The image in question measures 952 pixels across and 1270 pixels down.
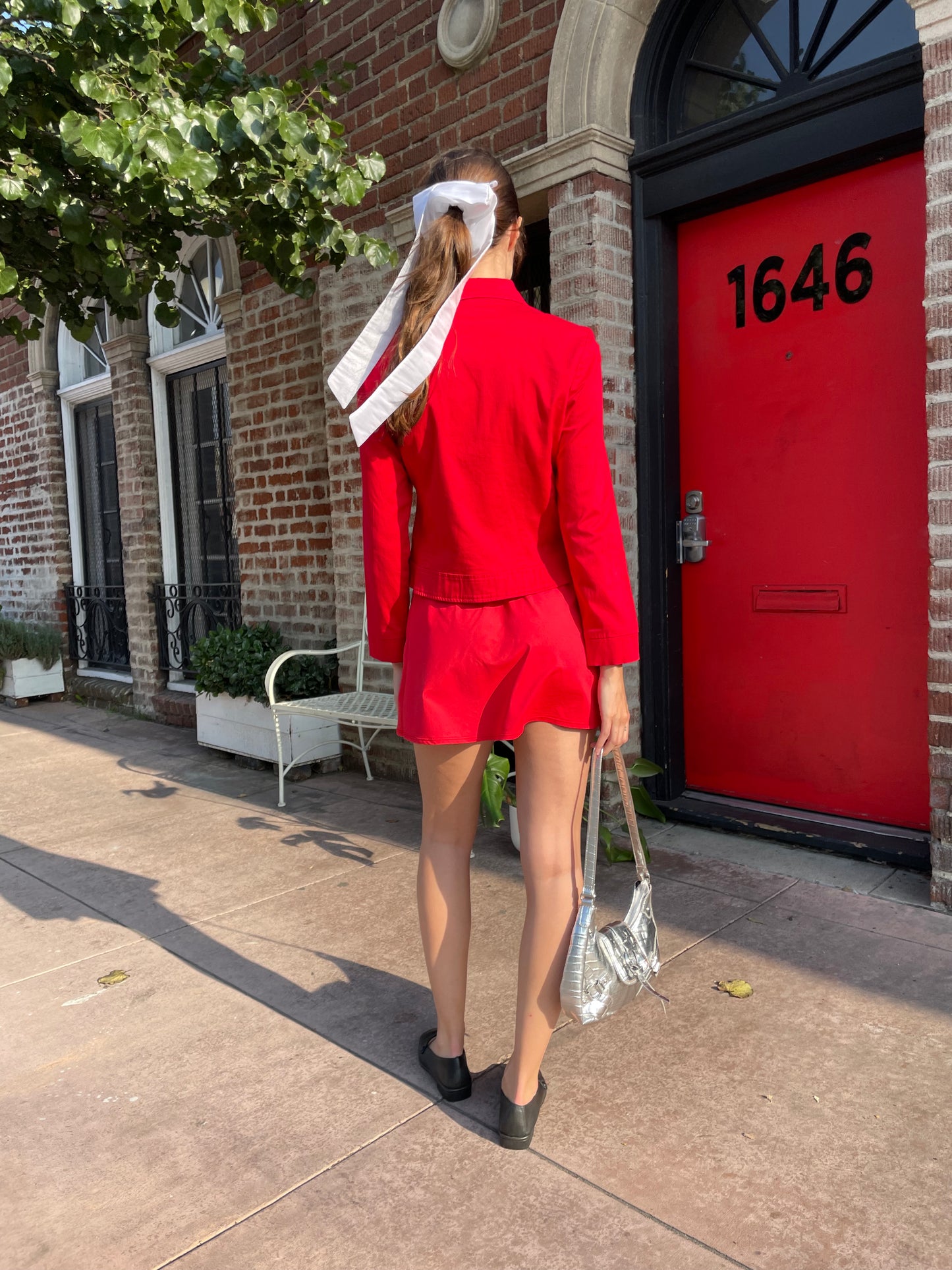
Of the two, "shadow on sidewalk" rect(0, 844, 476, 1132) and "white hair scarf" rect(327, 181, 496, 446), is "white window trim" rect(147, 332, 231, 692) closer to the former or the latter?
"shadow on sidewalk" rect(0, 844, 476, 1132)

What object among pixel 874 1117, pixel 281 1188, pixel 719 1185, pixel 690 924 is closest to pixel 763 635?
pixel 690 924

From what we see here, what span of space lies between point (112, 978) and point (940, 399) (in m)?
2.99

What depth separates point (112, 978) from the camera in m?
2.91

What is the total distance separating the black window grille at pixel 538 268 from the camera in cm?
445

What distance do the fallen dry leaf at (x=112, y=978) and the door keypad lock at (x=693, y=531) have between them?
8.44 feet

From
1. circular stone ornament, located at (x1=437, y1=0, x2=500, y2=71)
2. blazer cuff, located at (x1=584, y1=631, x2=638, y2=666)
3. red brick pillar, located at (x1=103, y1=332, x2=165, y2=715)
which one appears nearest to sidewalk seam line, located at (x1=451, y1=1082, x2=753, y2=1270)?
blazer cuff, located at (x1=584, y1=631, x2=638, y2=666)

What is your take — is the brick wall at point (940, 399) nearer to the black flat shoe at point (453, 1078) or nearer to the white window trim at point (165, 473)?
the black flat shoe at point (453, 1078)

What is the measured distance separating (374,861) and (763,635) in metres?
1.77

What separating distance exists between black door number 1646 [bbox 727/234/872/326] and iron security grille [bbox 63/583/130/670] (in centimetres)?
584

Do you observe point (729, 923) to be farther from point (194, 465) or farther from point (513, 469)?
point (194, 465)

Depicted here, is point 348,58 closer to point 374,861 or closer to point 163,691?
point 374,861

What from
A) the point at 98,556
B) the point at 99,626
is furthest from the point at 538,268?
the point at 99,626

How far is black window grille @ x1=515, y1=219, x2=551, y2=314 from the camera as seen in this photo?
4449mm

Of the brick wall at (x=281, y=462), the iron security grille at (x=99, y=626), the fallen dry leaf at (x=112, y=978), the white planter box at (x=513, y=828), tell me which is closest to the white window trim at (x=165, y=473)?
the iron security grille at (x=99, y=626)
